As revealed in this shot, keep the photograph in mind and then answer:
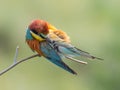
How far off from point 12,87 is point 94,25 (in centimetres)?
113

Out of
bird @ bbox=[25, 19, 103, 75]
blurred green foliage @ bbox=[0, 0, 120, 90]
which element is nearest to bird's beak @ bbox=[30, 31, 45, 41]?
bird @ bbox=[25, 19, 103, 75]

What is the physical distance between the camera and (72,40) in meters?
A: 4.88

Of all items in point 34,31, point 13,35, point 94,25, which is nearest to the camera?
point 34,31

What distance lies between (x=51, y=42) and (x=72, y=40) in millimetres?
3192

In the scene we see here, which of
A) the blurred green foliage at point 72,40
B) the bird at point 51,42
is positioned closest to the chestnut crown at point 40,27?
the bird at point 51,42

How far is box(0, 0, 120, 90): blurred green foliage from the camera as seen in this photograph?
4727mm

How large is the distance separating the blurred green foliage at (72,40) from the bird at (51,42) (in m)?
2.83

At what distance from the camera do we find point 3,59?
4914mm

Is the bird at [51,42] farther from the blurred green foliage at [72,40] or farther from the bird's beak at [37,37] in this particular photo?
the blurred green foliage at [72,40]

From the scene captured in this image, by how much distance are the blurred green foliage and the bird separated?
A: 9.29 ft

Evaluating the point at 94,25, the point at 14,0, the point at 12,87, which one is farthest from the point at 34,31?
the point at 14,0

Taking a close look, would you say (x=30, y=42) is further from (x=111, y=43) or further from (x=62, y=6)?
(x=62, y=6)

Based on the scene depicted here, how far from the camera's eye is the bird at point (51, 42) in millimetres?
1665

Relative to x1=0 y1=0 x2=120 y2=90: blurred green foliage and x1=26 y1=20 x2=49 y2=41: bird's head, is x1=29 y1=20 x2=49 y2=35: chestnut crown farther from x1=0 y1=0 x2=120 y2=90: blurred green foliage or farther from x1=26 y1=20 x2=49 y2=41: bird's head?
x1=0 y1=0 x2=120 y2=90: blurred green foliage
